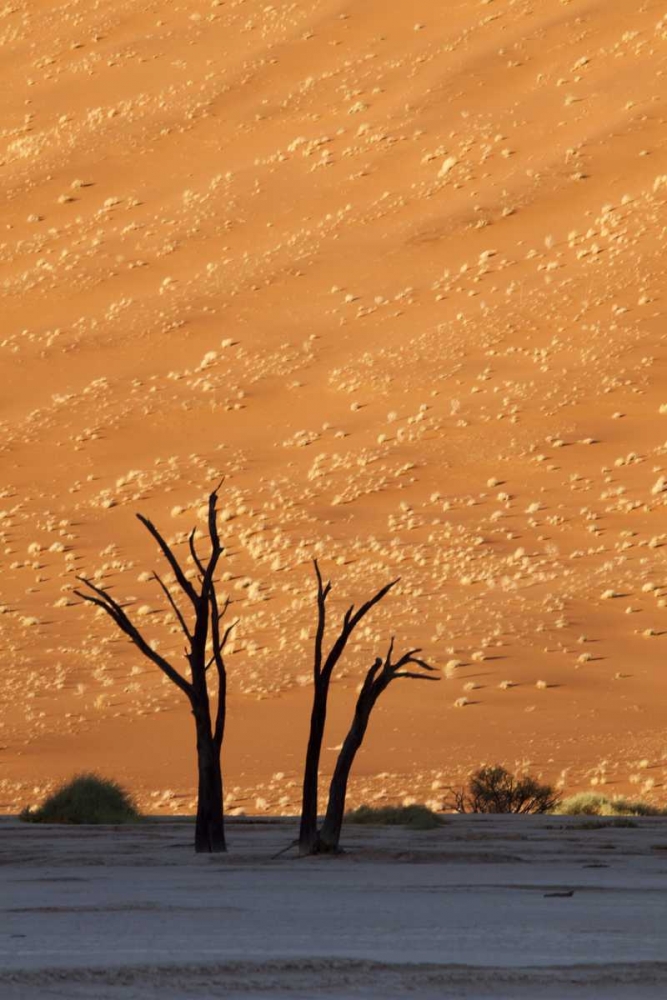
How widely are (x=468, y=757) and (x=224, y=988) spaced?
17.0m

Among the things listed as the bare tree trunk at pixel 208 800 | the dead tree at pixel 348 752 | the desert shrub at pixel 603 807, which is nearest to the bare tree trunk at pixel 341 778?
the dead tree at pixel 348 752

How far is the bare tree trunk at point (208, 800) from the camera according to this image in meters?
12.9

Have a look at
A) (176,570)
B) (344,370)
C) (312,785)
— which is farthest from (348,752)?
(344,370)

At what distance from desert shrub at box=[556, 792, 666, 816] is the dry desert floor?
4048 mm

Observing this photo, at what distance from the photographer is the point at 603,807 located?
1884 cm

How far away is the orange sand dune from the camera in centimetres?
2477

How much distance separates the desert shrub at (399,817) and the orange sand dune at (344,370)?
3174mm

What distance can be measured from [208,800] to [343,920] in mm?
5142

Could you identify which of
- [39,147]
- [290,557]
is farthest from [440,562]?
[39,147]

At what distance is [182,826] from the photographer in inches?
664

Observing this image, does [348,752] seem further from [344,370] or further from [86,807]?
[344,370]

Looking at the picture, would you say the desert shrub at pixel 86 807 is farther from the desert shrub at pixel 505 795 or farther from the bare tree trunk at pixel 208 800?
the bare tree trunk at pixel 208 800

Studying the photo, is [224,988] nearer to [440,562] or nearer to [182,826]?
[182,826]

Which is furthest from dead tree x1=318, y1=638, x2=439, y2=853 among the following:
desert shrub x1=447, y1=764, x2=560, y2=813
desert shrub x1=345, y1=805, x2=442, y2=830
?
desert shrub x1=447, y1=764, x2=560, y2=813
